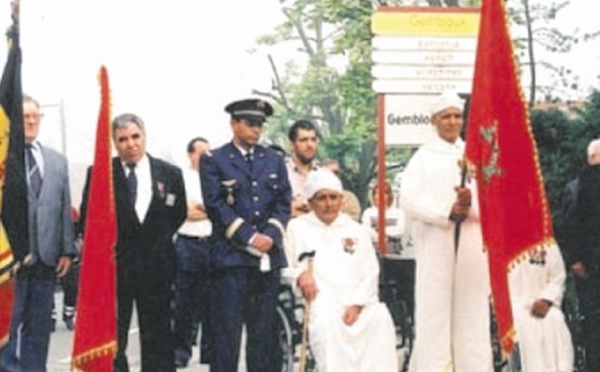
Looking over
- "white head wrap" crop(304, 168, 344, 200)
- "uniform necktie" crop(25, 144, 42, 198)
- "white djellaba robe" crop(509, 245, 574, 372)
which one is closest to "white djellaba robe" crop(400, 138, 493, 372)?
"white head wrap" crop(304, 168, 344, 200)

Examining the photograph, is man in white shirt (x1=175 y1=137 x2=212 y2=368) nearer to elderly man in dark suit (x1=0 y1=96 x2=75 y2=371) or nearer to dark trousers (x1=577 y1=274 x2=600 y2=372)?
elderly man in dark suit (x1=0 y1=96 x2=75 y2=371)

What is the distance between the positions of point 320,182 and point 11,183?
11.5ft

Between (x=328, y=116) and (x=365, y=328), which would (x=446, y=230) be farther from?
(x=328, y=116)

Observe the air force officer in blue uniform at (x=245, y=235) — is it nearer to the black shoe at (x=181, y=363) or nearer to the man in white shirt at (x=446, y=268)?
the man in white shirt at (x=446, y=268)

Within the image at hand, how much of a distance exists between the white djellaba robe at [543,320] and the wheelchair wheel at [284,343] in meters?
1.66

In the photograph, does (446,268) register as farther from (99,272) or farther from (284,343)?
(99,272)

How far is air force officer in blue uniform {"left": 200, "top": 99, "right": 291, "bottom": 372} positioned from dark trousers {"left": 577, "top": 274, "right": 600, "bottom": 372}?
88.5 inches

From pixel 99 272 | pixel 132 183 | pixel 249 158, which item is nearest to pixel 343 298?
pixel 249 158

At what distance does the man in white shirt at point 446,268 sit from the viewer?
9.87 meters

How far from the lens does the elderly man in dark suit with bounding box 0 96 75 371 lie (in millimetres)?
9539

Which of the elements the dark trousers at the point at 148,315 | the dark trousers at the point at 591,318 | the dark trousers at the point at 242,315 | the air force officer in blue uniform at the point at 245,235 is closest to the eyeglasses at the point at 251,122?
the air force officer in blue uniform at the point at 245,235

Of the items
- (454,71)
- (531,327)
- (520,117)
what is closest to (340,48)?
(454,71)

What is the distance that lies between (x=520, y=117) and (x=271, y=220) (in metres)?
2.42

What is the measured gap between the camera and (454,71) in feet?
48.7
